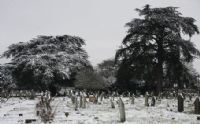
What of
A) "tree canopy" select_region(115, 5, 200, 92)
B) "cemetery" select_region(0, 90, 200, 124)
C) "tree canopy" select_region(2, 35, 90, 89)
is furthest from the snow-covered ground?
"tree canopy" select_region(2, 35, 90, 89)

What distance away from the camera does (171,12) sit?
4722cm

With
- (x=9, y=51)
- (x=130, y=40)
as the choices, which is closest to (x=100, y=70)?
(x=9, y=51)

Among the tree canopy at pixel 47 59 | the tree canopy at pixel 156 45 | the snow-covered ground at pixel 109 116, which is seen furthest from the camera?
Answer: the tree canopy at pixel 47 59

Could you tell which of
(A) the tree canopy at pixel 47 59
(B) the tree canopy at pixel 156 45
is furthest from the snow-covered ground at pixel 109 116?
(A) the tree canopy at pixel 47 59

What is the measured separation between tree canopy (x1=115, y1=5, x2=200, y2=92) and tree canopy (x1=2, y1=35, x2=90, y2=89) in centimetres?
955

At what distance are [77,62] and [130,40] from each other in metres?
11.3

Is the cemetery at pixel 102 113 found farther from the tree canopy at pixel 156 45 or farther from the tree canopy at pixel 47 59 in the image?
the tree canopy at pixel 47 59

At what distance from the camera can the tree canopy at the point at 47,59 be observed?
5266cm

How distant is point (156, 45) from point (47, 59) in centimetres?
1564

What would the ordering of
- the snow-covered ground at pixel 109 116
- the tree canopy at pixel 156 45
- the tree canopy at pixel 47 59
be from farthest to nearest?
the tree canopy at pixel 47 59 → the tree canopy at pixel 156 45 → the snow-covered ground at pixel 109 116

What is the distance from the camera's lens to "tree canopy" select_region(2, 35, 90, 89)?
52656 millimetres

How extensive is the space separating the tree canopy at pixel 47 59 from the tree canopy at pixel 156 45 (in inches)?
376

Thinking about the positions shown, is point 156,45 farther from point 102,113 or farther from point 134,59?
point 102,113

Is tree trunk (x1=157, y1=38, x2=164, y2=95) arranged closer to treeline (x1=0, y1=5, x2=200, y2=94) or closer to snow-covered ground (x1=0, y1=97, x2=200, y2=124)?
treeline (x1=0, y1=5, x2=200, y2=94)
